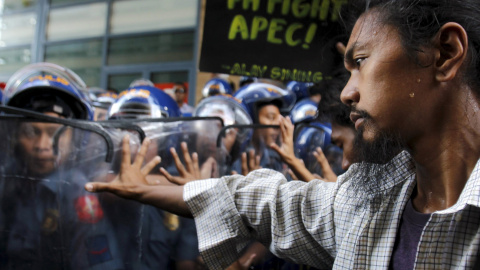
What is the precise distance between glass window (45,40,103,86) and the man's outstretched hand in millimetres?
9061

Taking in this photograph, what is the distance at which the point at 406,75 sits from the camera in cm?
133

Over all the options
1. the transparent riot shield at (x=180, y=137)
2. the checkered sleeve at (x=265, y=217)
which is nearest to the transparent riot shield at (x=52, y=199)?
the transparent riot shield at (x=180, y=137)

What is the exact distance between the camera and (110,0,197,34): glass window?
385 inches

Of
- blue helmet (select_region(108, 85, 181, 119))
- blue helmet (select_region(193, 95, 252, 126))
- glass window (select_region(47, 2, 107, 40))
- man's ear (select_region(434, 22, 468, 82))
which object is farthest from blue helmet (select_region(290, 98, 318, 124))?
glass window (select_region(47, 2, 107, 40))

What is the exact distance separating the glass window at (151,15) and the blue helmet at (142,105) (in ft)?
22.1

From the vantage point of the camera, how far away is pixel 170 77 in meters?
9.80

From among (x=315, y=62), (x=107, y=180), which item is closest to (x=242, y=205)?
(x=107, y=180)

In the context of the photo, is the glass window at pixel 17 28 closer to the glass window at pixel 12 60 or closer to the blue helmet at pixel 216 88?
the glass window at pixel 12 60

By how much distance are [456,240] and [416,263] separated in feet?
0.38

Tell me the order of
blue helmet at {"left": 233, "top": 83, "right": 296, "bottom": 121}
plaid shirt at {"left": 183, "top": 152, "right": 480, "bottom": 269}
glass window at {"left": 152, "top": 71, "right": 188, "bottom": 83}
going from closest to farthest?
plaid shirt at {"left": 183, "top": 152, "right": 480, "bottom": 269}
blue helmet at {"left": 233, "top": 83, "right": 296, "bottom": 121}
glass window at {"left": 152, "top": 71, "right": 188, "bottom": 83}

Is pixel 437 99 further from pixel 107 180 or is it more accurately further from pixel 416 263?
pixel 107 180

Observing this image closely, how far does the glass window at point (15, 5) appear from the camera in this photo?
39.5ft

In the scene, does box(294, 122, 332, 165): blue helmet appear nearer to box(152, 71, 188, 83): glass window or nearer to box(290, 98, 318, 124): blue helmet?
box(290, 98, 318, 124): blue helmet

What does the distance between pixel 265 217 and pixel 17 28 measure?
40.2ft
